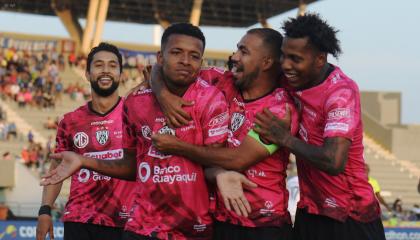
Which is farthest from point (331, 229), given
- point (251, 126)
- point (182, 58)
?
point (182, 58)

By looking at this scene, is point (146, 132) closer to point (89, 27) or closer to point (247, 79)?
point (247, 79)

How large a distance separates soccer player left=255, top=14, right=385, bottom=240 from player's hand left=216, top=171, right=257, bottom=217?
36 centimetres

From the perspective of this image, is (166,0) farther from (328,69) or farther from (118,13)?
(328,69)

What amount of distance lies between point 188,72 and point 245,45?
47cm

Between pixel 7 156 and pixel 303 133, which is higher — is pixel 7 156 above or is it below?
below

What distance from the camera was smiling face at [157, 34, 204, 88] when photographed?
6137 mm

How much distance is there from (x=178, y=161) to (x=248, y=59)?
0.83 meters

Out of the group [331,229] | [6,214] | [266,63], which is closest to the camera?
[266,63]

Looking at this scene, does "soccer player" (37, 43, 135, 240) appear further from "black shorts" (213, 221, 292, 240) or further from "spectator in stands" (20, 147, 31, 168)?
"spectator in stands" (20, 147, 31, 168)

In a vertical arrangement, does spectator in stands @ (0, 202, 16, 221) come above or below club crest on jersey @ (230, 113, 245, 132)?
below

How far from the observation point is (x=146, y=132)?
6.41 metres

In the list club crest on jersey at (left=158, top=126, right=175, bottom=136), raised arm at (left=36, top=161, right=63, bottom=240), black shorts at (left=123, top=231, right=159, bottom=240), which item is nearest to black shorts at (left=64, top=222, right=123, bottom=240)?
raised arm at (left=36, top=161, right=63, bottom=240)

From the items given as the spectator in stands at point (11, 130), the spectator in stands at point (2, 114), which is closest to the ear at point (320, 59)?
the spectator in stands at point (11, 130)

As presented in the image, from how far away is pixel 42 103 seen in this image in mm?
34719
